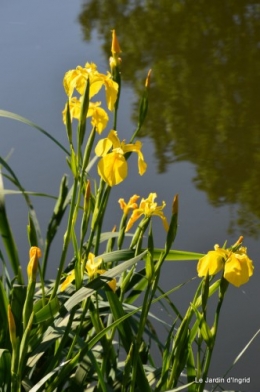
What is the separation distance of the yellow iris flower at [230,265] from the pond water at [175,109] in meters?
0.79

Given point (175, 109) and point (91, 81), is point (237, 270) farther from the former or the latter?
point (175, 109)

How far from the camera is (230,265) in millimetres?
845

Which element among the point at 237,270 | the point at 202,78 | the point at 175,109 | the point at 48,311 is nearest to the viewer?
the point at 237,270

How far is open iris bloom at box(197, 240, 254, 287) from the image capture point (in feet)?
2.76

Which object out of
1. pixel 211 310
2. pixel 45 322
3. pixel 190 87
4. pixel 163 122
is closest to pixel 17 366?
pixel 45 322

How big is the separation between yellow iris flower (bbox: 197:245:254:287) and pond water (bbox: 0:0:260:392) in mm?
786

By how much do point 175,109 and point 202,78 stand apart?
28 cm

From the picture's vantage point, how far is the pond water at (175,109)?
2027mm

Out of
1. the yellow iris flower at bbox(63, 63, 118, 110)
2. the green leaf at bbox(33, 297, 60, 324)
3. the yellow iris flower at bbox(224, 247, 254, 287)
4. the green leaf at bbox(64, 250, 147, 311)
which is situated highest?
the yellow iris flower at bbox(63, 63, 118, 110)

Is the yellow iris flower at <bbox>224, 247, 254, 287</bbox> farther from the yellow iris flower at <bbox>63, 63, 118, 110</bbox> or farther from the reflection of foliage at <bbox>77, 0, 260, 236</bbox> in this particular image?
the reflection of foliage at <bbox>77, 0, 260, 236</bbox>

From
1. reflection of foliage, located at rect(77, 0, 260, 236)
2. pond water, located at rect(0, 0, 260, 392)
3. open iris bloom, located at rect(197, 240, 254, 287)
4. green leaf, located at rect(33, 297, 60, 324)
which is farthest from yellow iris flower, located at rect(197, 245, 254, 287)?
reflection of foliage, located at rect(77, 0, 260, 236)

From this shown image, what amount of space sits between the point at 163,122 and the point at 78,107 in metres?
1.69

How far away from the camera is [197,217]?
2.14m

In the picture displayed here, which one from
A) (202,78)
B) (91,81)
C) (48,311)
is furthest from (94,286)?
(202,78)
